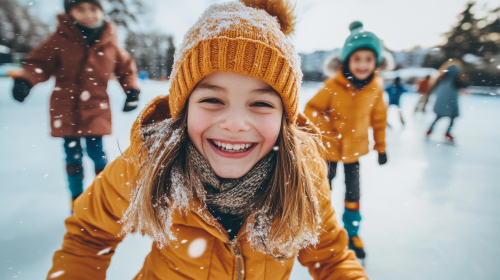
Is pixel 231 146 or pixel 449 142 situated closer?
pixel 231 146

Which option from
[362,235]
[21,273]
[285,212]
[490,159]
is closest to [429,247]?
[362,235]

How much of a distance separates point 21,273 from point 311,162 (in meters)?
1.70

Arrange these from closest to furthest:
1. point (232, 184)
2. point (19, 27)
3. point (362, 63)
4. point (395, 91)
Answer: point (232, 184) < point (362, 63) < point (19, 27) < point (395, 91)

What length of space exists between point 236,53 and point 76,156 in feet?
5.57

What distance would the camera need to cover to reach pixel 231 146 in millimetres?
858

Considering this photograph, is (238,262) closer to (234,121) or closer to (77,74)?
(234,121)

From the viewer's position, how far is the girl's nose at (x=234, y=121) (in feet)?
2.49

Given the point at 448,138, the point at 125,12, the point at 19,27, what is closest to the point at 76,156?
the point at 125,12

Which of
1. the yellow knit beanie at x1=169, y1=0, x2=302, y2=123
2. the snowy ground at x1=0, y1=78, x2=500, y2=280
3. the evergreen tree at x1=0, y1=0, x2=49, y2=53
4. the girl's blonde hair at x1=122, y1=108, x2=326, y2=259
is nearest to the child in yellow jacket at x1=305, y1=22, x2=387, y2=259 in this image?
the snowy ground at x1=0, y1=78, x2=500, y2=280

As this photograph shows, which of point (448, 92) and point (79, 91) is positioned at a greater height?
point (79, 91)

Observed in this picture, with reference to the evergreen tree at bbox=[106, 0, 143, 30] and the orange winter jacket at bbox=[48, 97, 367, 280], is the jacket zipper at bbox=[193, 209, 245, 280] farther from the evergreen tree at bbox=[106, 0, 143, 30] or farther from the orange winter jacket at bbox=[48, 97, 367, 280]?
the evergreen tree at bbox=[106, 0, 143, 30]

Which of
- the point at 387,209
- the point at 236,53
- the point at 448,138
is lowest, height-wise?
the point at 387,209

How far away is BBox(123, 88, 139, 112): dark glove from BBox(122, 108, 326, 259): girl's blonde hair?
0.98 metres

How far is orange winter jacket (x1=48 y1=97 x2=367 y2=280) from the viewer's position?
87cm
